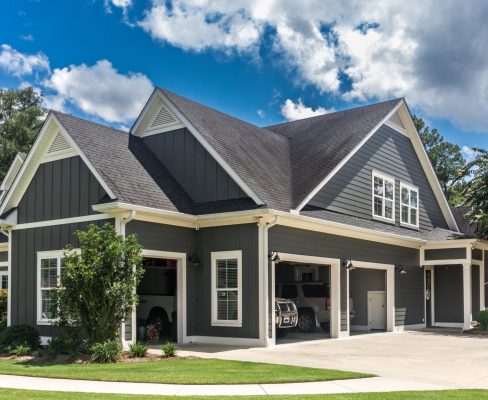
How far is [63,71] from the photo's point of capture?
1196 inches

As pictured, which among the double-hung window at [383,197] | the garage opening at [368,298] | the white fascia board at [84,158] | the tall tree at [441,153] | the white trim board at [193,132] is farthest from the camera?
the tall tree at [441,153]

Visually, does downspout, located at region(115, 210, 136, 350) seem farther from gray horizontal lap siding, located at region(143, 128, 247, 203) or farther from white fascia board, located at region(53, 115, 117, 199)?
gray horizontal lap siding, located at region(143, 128, 247, 203)

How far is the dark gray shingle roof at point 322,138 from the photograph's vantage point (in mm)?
20875

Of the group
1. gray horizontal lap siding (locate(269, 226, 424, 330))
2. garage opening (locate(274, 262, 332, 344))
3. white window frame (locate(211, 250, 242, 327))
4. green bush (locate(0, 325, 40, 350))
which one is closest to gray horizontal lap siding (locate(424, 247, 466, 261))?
gray horizontal lap siding (locate(269, 226, 424, 330))

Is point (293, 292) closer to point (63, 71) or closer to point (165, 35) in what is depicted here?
point (165, 35)

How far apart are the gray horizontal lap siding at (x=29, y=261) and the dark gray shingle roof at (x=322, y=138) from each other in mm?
6876

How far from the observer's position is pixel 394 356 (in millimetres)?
15188

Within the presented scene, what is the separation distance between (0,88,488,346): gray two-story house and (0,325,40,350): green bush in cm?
73

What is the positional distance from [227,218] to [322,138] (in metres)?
7.95

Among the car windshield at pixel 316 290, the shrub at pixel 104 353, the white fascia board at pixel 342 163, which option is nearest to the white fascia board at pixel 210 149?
the white fascia board at pixel 342 163

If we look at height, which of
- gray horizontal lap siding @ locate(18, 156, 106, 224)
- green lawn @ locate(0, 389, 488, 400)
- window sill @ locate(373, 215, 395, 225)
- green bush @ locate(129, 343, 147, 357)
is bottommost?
green bush @ locate(129, 343, 147, 357)

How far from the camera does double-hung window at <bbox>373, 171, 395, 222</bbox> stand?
2362 cm

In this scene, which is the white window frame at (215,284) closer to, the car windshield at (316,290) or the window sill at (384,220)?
the car windshield at (316,290)

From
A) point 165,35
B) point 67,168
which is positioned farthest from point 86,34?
point 67,168
